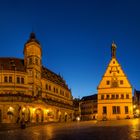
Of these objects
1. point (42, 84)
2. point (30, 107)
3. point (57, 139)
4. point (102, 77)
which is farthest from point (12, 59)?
point (57, 139)

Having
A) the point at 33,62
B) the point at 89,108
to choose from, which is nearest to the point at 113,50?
the point at 33,62

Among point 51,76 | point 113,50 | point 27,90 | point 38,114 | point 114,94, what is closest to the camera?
point 38,114

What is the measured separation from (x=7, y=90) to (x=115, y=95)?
2940 cm

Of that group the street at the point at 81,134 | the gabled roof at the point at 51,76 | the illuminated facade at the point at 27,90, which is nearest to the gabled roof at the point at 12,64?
the illuminated facade at the point at 27,90

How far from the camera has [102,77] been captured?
93.4m

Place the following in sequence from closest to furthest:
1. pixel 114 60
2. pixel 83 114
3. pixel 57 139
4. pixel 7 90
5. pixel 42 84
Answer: pixel 57 139 → pixel 7 90 → pixel 114 60 → pixel 42 84 → pixel 83 114

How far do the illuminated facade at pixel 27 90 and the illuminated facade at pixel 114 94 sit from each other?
14556 millimetres

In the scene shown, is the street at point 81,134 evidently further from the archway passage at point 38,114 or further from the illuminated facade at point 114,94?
the illuminated facade at point 114,94

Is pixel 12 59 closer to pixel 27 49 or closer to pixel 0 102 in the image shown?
pixel 27 49

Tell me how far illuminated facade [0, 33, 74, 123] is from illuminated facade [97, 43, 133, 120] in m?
14.6

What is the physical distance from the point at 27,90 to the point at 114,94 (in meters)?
24.0

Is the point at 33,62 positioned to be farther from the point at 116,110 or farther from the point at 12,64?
the point at 116,110

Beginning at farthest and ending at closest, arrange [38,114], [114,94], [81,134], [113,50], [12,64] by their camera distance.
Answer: [113,50], [12,64], [114,94], [38,114], [81,134]

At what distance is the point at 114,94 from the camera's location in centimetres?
9281
